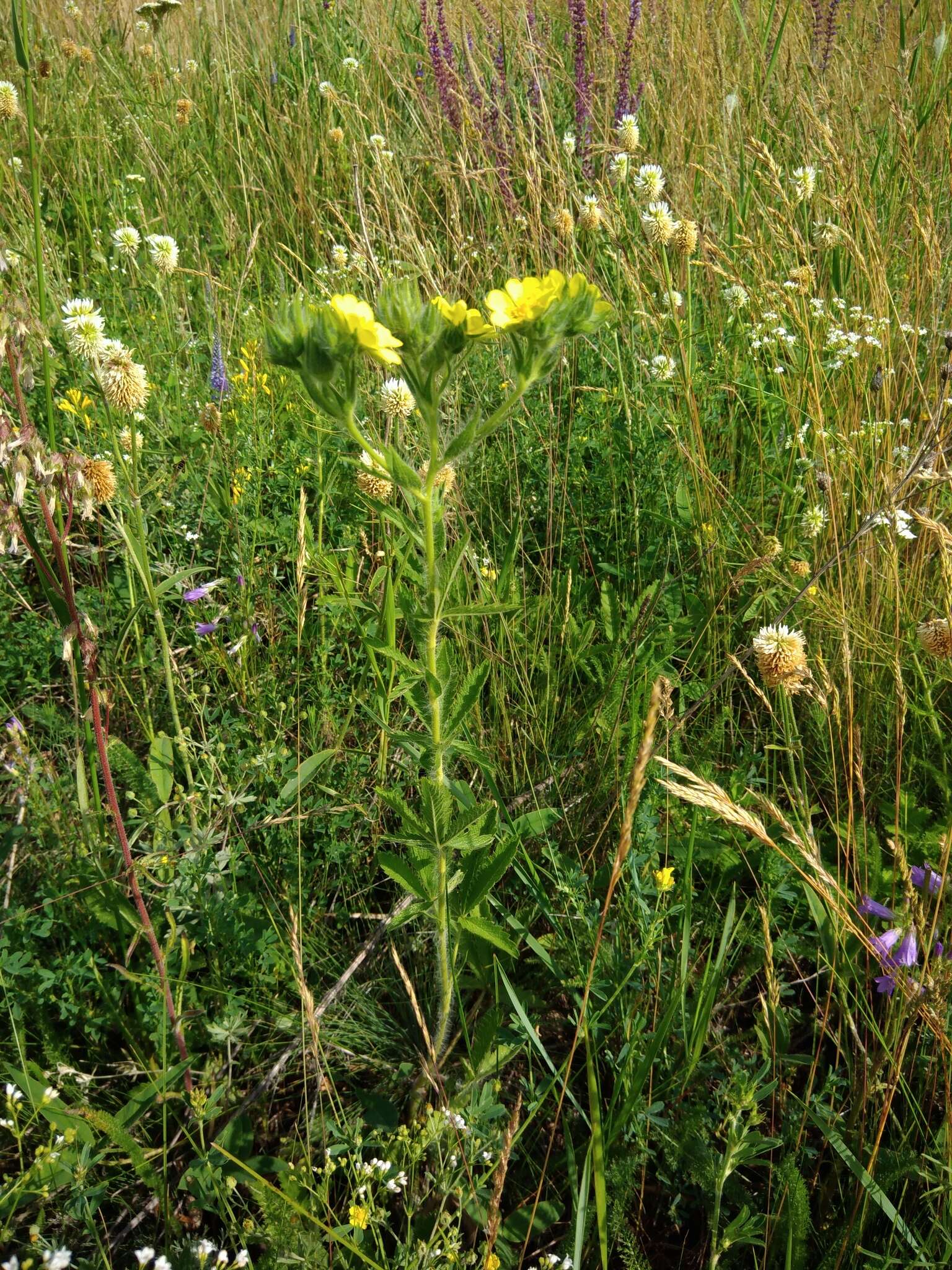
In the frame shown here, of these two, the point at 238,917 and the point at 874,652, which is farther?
the point at 874,652

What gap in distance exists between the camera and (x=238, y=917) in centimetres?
151

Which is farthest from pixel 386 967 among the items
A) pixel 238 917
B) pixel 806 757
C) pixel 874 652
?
pixel 874 652

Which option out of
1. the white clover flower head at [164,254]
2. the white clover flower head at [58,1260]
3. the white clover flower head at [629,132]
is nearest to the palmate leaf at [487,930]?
the white clover flower head at [58,1260]

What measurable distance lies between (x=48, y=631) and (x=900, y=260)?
265cm

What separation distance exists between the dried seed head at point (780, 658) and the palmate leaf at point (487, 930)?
1.80ft

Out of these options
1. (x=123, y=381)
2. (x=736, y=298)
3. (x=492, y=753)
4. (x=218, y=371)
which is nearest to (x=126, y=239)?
(x=218, y=371)

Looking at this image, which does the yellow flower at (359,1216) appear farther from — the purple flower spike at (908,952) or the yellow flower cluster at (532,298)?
the yellow flower cluster at (532,298)

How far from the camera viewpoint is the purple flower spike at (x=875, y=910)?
1.42 metres

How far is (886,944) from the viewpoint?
1368mm

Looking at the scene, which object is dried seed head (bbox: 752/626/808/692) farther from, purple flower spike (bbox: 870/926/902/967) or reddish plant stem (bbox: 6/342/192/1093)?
reddish plant stem (bbox: 6/342/192/1093)

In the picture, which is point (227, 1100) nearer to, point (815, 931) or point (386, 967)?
point (386, 967)

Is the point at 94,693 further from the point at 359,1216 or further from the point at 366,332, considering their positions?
the point at 359,1216

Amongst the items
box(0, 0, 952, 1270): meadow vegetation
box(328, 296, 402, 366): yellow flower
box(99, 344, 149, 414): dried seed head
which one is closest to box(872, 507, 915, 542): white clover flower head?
box(0, 0, 952, 1270): meadow vegetation

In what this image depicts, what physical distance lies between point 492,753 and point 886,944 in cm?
76
